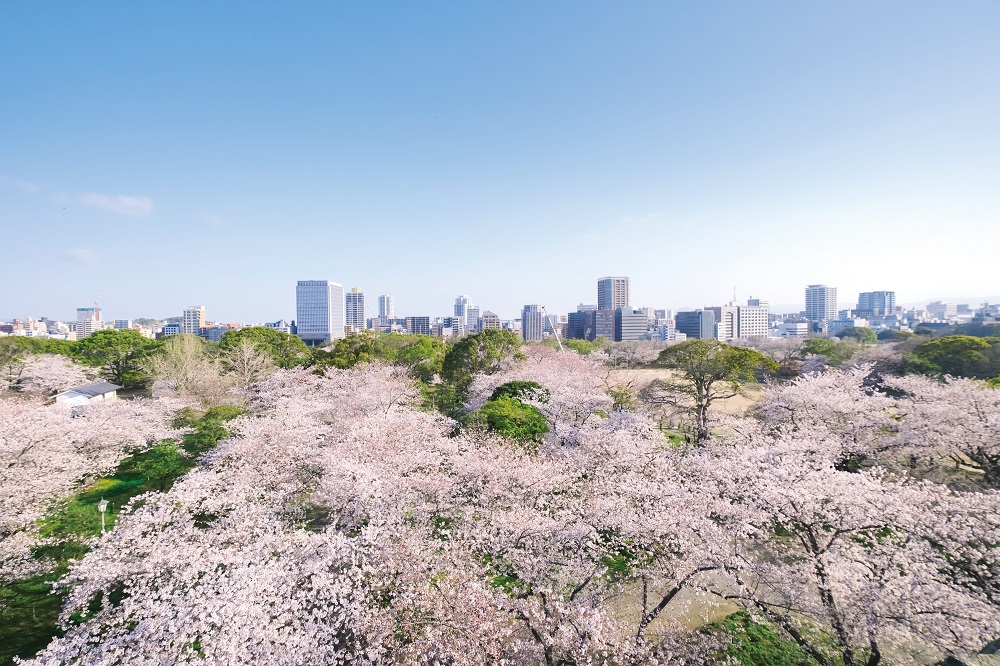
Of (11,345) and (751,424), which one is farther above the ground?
(11,345)

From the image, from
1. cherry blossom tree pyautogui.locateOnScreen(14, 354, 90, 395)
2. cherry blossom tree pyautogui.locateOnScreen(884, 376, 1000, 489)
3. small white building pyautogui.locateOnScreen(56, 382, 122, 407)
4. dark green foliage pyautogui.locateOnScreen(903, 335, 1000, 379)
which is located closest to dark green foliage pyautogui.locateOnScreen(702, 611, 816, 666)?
cherry blossom tree pyautogui.locateOnScreen(884, 376, 1000, 489)

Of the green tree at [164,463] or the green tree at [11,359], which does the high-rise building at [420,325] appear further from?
the green tree at [164,463]

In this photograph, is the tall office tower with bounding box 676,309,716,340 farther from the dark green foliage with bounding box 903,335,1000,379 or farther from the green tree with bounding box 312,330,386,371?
the green tree with bounding box 312,330,386,371

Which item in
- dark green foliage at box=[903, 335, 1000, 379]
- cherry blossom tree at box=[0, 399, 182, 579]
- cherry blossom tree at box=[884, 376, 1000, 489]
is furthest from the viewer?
dark green foliage at box=[903, 335, 1000, 379]

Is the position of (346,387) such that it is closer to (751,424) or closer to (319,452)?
(319,452)

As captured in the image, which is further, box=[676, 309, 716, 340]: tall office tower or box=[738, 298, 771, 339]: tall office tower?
box=[738, 298, 771, 339]: tall office tower

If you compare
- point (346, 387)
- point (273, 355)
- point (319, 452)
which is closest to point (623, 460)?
point (319, 452)
